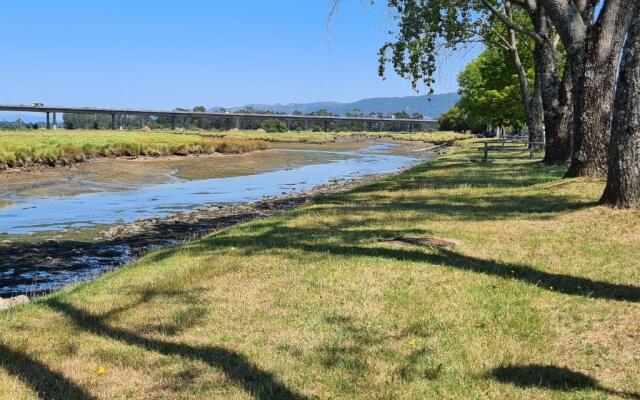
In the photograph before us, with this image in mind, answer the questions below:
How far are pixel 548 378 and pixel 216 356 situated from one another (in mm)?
2979

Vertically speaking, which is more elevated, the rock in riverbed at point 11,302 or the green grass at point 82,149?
the green grass at point 82,149

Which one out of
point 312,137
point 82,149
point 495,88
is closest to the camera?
point 82,149

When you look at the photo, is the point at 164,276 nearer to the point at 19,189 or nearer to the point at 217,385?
the point at 217,385

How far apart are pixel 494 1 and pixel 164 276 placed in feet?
95.9

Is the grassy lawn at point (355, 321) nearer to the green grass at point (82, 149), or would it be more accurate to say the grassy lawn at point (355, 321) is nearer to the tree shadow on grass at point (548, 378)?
the tree shadow on grass at point (548, 378)

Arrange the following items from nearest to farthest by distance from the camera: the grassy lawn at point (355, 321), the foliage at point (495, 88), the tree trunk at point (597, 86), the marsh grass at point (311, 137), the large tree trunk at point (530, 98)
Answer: the grassy lawn at point (355, 321)
the tree trunk at point (597, 86)
the large tree trunk at point (530, 98)
the foliage at point (495, 88)
the marsh grass at point (311, 137)

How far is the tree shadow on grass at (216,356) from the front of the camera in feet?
16.5

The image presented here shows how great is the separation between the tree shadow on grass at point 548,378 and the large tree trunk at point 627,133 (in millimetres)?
7618

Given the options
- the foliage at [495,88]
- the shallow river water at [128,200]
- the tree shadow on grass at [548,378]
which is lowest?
the shallow river water at [128,200]

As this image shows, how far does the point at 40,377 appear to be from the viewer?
5.51 meters

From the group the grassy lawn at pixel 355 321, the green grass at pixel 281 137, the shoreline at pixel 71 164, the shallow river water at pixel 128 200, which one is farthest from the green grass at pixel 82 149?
the green grass at pixel 281 137

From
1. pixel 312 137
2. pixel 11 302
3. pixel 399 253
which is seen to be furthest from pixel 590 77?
pixel 312 137

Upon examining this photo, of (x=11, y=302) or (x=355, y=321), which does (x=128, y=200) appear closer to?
(x=11, y=302)

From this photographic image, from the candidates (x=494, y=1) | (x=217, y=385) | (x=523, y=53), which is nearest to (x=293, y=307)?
(x=217, y=385)
